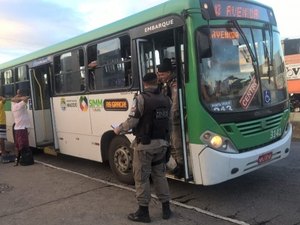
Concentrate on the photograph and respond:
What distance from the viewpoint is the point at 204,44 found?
18.2 ft

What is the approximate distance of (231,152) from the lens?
224 inches

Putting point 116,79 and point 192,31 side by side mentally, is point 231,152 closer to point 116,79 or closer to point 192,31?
point 192,31

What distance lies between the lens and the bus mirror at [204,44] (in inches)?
218

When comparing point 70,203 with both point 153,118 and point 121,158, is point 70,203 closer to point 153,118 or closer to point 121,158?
point 121,158

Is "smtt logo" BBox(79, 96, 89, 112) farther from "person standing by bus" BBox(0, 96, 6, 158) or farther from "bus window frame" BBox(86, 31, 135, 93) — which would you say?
"person standing by bus" BBox(0, 96, 6, 158)

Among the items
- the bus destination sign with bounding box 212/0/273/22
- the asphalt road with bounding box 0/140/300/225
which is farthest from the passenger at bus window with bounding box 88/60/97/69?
the bus destination sign with bounding box 212/0/273/22

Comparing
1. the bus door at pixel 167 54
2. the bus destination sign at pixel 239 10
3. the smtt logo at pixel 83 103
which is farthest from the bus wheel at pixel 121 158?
the bus destination sign at pixel 239 10

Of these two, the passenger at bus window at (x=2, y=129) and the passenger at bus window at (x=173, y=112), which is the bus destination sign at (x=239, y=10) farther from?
the passenger at bus window at (x=2, y=129)

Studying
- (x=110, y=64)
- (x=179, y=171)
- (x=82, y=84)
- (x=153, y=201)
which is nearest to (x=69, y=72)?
(x=82, y=84)

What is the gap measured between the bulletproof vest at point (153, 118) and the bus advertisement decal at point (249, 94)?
3.96 feet

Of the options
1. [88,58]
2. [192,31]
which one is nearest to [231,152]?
[192,31]

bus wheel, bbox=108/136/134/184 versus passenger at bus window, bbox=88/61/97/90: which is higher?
passenger at bus window, bbox=88/61/97/90

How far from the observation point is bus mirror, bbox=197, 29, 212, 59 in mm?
5531

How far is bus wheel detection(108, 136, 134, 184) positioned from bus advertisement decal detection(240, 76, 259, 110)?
6.91 feet
